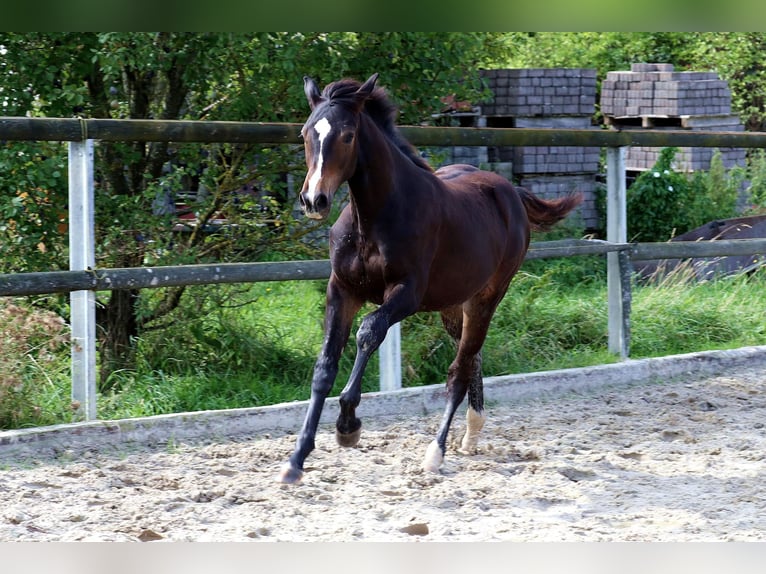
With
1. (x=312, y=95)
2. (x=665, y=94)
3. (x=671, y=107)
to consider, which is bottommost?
(x=312, y=95)

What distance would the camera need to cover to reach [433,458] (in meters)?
4.46

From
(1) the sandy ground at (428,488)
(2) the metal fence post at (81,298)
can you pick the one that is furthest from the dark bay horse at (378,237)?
(2) the metal fence post at (81,298)

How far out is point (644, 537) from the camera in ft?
11.4

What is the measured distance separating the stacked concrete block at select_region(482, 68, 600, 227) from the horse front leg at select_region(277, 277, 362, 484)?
20.2 feet

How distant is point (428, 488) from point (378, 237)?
106cm

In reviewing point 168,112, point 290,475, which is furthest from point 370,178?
point 168,112

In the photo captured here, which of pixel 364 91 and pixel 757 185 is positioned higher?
pixel 364 91

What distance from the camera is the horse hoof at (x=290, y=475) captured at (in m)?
3.96

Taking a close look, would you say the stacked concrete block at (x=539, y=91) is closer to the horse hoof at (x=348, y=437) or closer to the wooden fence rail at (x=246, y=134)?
the wooden fence rail at (x=246, y=134)

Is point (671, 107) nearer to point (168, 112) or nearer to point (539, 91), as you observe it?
point (539, 91)

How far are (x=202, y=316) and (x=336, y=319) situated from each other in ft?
6.43

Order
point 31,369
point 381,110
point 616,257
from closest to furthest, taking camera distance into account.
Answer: point 381,110 < point 31,369 < point 616,257

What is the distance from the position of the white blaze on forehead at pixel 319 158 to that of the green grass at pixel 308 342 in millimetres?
2012
